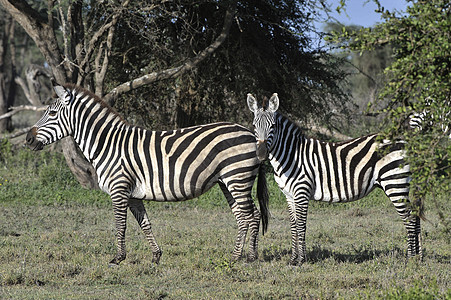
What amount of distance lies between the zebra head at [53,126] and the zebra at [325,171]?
2512mm

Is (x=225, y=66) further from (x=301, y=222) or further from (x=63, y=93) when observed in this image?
(x=301, y=222)

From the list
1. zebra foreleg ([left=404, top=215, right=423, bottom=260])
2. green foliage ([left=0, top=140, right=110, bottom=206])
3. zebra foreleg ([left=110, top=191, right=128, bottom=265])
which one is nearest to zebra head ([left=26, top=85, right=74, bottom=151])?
zebra foreleg ([left=110, top=191, right=128, bottom=265])

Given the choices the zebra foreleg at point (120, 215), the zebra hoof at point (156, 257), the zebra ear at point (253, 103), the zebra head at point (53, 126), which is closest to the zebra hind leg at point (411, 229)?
the zebra ear at point (253, 103)

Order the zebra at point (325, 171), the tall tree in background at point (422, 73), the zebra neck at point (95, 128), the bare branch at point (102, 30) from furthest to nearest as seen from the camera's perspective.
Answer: the bare branch at point (102, 30) < the zebra neck at point (95, 128) < the zebra at point (325, 171) < the tall tree in background at point (422, 73)

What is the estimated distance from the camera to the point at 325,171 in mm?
7289

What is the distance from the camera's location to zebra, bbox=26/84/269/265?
7.30m

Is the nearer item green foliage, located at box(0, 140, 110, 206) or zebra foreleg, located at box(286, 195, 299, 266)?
zebra foreleg, located at box(286, 195, 299, 266)

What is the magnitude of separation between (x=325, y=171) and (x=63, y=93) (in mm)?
3630

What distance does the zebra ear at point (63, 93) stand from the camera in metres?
7.65

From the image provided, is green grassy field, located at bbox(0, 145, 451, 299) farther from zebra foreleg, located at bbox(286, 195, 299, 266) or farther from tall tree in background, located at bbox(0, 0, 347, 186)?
tall tree in background, located at bbox(0, 0, 347, 186)

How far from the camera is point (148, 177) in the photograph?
24.0ft

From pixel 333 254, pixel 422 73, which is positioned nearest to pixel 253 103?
pixel 333 254

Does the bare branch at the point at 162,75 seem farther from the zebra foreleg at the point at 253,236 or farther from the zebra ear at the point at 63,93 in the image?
the zebra foreleg at the point at 253,236

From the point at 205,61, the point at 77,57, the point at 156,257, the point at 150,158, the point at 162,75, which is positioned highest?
the point at 205,61
